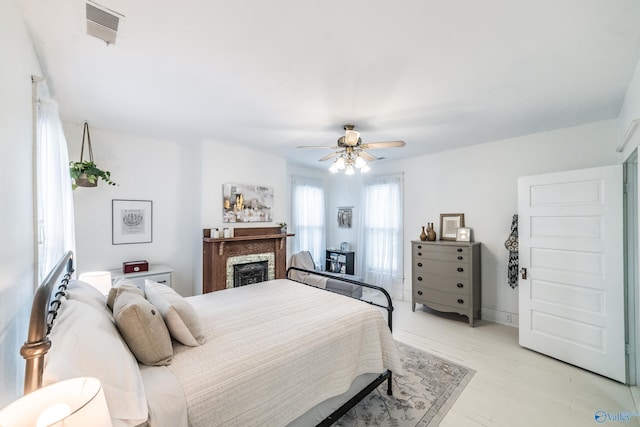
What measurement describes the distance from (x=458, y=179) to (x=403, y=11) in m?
3.42

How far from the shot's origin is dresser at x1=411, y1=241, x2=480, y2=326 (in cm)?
376

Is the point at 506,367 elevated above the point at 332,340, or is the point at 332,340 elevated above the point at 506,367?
the point at 332,340

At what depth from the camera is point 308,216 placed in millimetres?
5828

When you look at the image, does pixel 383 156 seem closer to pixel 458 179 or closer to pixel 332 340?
pixel 458 179

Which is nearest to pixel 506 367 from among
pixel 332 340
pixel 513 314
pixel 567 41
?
pixel 513 314

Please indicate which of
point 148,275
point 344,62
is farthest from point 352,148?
point 148,275

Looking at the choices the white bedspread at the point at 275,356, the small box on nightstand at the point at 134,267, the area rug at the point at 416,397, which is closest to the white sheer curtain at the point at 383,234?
the area rug at the point at 416,397

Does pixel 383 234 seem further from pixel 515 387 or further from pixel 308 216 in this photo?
pixel 515 387

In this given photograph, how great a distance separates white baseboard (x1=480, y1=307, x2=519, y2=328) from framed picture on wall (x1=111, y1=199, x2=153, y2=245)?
5208 millimetres

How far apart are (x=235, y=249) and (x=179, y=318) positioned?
2535mm

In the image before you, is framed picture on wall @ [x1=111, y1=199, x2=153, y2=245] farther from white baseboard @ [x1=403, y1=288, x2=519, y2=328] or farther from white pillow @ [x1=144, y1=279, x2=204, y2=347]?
white baseboard @ [x1=403, y1=288, x2=519, y2=328]

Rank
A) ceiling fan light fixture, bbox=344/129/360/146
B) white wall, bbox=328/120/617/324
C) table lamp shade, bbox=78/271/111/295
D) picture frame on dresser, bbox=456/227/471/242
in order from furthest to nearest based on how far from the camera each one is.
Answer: picture frame on dresser, bbox=456/227/471/242 < white wall, bbox=328/120/617/324 < ceiling fan light fixture, bbox=344/129/360/146 < table lamp shade, bbox=78/271/111/295

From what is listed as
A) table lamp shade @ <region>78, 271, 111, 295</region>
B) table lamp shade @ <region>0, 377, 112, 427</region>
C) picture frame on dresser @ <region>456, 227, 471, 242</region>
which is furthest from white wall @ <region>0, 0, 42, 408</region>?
picture frame on dresser @ <region>456, 227, 471, 242</region>

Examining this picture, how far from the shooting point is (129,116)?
3.00m
